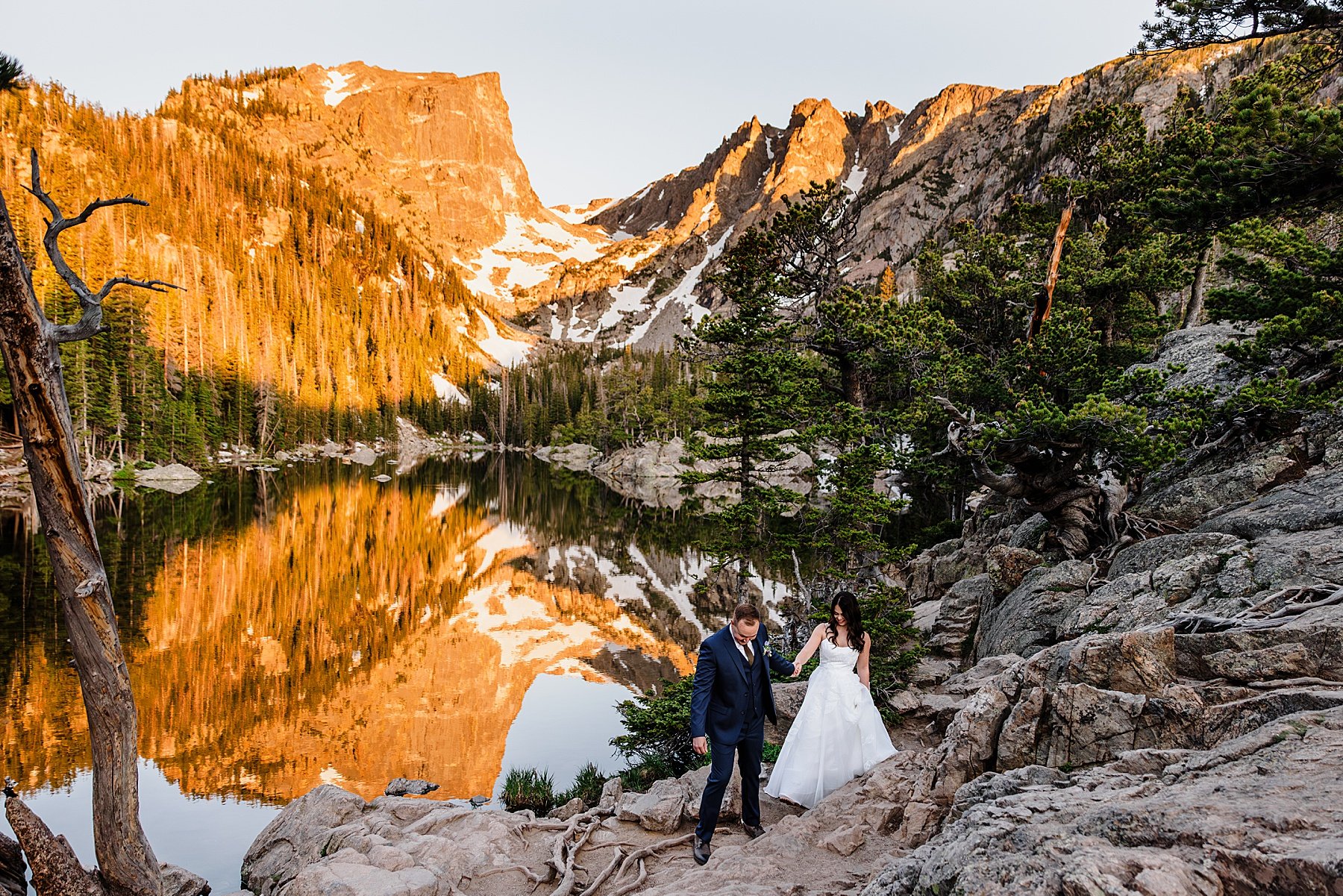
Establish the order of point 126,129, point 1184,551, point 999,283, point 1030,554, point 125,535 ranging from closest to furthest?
point 1184,551, point 1030,554, point 999,283, point 125,535, point 126,129

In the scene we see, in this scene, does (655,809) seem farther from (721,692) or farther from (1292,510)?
(1292,510)

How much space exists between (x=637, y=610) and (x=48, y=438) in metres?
18.3

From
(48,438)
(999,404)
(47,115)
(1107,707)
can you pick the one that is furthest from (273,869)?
(47,115)

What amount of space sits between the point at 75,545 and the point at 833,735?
6798 mm

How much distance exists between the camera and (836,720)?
621 centimetres

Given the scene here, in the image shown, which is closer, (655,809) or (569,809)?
(655,809)

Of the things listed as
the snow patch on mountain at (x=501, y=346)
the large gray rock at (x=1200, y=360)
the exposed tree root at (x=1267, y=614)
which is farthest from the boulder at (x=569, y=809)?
the snow patch on mountain at (x=501, y=346)

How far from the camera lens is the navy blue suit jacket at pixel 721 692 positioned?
214 inches

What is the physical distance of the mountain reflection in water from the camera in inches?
455

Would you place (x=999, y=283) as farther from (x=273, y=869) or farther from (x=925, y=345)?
(x=273, y=869)

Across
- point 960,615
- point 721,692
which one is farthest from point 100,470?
point 721,692

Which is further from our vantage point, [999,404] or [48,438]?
[999,404]

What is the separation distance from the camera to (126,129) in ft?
353

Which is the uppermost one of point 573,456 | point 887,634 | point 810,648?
point 810,648
